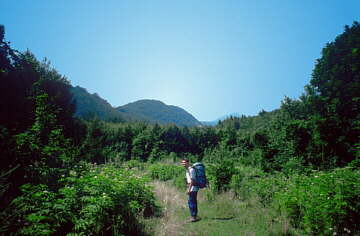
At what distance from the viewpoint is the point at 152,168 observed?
47.0 feet

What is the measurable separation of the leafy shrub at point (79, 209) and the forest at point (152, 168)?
2 centimetres

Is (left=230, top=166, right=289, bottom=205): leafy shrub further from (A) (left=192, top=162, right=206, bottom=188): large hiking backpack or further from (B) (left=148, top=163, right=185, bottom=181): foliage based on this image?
(B) (left=148, top=163, right=185, bottom=181): foliage

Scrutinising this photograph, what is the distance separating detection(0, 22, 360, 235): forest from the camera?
356cm

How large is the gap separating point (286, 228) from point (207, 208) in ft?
9.25

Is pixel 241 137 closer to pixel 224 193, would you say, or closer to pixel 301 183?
pixel 224 193

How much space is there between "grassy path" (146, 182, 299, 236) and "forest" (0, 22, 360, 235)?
379 millimetres

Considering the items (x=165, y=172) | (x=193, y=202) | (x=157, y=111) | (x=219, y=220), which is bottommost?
(x=219, y=220)

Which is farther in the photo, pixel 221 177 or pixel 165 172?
pixel 165 172

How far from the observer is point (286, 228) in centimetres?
484

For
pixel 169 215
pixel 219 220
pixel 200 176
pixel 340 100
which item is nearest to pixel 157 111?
pixel 340 100

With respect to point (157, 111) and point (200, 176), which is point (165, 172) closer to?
point (200, 176)

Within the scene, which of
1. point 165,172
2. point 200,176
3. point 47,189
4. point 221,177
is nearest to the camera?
point 47,189

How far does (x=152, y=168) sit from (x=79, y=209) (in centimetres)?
1086

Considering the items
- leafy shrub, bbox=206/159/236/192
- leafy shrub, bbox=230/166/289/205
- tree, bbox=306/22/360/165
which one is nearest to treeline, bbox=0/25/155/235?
leafy shrub, bbox=206/159/236/192
